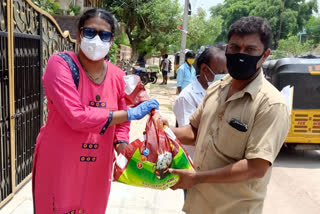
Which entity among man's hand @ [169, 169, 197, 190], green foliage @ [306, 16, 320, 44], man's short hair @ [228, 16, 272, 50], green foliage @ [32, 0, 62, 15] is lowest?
man's hand @ [169, 169, 197, 190]

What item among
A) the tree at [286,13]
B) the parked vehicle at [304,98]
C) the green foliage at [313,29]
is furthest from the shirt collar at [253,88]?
the green foliage at [313,29]

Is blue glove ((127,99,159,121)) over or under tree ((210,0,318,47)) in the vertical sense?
under

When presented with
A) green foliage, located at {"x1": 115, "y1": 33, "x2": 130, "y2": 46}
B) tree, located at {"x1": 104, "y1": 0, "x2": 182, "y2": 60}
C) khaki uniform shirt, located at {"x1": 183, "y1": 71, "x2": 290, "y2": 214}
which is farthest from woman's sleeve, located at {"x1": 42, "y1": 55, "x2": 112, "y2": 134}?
tree, located at {"x1": 104, "y1": 0, "x2": 182, "y2": 60}

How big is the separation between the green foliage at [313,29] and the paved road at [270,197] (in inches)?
1729

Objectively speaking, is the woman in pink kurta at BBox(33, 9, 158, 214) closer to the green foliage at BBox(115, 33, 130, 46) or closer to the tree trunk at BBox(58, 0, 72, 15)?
the tree trunk at BBox(58, 0, 72, 15)

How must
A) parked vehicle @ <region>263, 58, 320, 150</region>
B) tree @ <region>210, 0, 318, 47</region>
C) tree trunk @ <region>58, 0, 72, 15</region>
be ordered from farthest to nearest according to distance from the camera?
tree @ <region>210, 0, 318, 47</region> → tree trunk @ <region>58, 0, 72, 15</region> → parked vehicle @ <region>263, 58, 320, 150</region>

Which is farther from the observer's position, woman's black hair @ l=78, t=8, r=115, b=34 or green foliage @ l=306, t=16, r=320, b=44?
green foliage @ l=306, t=16, r=320, b=44

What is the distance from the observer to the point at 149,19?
17.8m

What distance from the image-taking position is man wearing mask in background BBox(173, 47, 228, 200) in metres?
2.67

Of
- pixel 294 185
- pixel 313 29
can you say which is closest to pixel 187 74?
pixel 294 185

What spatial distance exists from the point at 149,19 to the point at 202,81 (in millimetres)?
Answer: 15681

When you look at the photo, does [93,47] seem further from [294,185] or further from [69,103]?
[294,185]

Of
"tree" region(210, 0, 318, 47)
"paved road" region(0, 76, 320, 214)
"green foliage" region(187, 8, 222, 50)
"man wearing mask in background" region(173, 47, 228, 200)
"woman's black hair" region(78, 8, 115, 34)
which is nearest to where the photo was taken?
"woman's black hair" region(78, 8, 115, 34)

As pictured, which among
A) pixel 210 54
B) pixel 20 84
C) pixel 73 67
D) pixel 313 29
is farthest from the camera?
pixel 313 29
